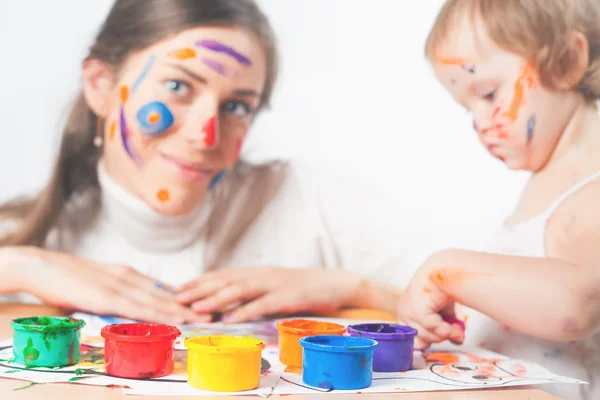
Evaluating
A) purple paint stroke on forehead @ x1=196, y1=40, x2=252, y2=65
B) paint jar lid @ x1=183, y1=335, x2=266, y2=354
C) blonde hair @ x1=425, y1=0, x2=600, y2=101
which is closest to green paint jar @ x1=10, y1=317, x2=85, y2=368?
paint jar lid @ x1=183, y1=335, x2=266, y2=354

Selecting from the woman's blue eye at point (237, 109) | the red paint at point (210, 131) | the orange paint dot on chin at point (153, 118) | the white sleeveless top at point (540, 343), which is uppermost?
the woman's blue eye at point (237, 109)

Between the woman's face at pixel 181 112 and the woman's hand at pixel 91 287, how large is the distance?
7.4 inches

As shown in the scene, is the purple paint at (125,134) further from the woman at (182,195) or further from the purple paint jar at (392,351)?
the purple paint jar at (392,351)

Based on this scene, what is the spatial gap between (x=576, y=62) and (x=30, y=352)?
95 centimetres

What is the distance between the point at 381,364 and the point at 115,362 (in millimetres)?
332

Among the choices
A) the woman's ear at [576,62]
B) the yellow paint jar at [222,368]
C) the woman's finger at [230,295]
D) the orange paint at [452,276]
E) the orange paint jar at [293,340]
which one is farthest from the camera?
the woman's finger at [230,295]

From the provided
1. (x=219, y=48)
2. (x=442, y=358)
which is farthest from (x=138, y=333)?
(x=219, y=48)

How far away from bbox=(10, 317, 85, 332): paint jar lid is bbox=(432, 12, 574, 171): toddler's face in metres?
0.79

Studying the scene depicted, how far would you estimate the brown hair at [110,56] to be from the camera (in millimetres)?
1377

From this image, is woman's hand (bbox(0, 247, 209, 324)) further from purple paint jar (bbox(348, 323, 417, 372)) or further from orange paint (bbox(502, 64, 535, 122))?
orange paint (bbox(502, 64, 535, 122))

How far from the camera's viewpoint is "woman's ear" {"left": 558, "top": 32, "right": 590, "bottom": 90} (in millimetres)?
1154

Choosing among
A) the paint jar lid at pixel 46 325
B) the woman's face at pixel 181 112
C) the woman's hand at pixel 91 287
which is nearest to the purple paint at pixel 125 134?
the woman's face at pixel 181 112

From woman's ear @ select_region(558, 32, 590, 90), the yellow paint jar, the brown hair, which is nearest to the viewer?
the yellow paint jar

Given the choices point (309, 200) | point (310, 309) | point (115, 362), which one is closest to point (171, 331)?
point (115, 362)
